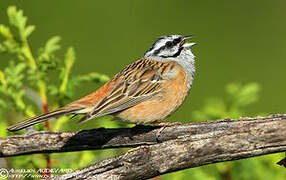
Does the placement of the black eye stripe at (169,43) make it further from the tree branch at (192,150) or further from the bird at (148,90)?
the tree branch at (192,150)

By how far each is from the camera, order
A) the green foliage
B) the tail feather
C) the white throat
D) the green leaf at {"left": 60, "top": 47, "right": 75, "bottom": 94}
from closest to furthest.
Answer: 1. the tail feather
2. the green foliage
3. the green leaf at {"left": 60, "top": 47, "right": 75, "bottom": 94}
4. the white throat

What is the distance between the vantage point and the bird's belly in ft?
13.0

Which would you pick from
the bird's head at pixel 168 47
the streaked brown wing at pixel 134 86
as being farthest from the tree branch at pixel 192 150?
the bird's head at pixel 168 47

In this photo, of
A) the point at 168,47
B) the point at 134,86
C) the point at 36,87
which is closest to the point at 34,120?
the point at 36,87

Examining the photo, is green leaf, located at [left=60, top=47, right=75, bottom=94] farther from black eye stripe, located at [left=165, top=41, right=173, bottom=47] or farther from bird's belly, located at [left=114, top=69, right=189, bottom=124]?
black eye stripe, located at [left=165, top=41, right=173, bottom=47]

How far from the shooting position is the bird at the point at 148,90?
3.84m

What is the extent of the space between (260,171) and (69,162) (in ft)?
5.15

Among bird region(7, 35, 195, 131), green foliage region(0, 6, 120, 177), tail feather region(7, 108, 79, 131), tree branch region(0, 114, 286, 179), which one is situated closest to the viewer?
tree branch region(0, 114, 286, 179)

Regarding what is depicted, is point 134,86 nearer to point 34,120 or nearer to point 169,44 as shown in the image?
point 169,44

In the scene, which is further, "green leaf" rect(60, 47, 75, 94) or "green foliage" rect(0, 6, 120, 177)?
"green leaf" rect(60, 47, 75, 94)

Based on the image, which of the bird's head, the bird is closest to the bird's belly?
the bird

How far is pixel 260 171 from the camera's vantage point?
4.16m

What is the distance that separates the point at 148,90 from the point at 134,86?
0.40 ft

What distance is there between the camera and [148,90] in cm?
416
